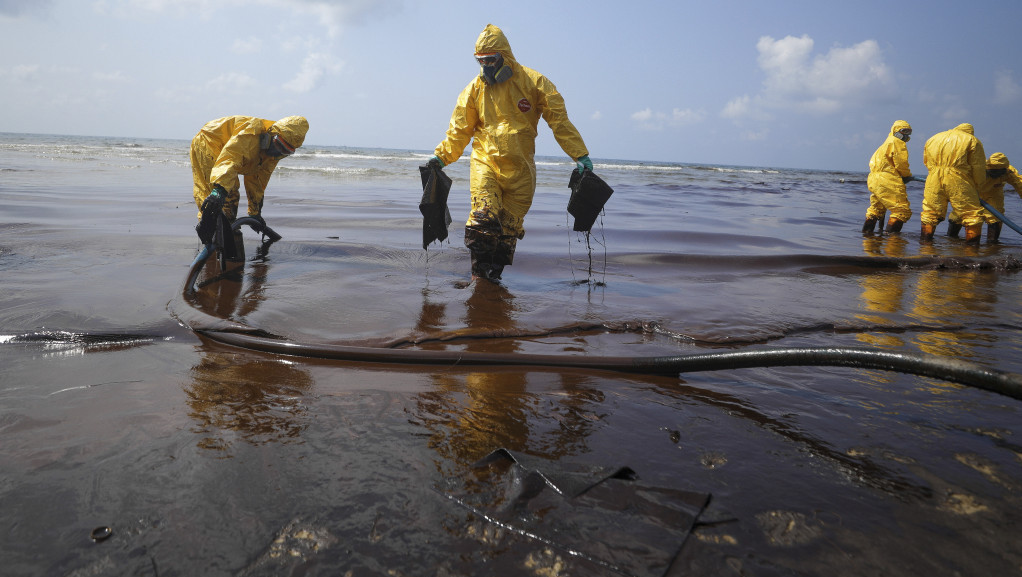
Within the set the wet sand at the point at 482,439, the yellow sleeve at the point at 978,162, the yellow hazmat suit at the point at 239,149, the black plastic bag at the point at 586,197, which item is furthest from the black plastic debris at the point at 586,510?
the yellow sleeve at the point at 978,162

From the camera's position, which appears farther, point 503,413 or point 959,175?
point 959,175

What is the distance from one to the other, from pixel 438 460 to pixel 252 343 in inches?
64.6

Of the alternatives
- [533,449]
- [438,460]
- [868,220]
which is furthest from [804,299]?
[868,220]

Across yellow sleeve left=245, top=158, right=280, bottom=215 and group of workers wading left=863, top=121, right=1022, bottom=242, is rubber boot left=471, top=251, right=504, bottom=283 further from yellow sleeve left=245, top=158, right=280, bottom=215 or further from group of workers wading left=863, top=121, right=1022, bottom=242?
group of workers wading left=863, top=121, right=1022, bottom=242

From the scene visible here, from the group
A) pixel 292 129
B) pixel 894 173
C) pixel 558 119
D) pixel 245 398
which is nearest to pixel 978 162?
pixel 894 173

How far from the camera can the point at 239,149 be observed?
16.4 feet

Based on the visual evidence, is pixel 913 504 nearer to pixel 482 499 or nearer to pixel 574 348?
pixel 482 499

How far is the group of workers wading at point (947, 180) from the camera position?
28.9ft

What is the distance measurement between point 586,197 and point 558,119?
0.69 m

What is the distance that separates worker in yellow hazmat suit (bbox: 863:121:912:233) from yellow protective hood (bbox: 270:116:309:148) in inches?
343

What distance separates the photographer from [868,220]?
10281mm

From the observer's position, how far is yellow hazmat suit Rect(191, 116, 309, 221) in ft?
16.5

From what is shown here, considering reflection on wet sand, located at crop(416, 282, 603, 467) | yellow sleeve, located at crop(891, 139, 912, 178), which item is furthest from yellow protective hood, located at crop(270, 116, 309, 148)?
yellow sleeve, located at crop(891, 139, 912, 178)

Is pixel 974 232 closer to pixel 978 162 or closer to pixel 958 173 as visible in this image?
pixel 958 173
